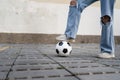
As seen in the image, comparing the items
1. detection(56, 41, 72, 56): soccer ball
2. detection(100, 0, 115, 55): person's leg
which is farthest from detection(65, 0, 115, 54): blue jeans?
detection(56, 41, 72, 56): soccer ball

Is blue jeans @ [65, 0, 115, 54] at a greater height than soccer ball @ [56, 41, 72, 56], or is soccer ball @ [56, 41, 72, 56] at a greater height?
blue jeans @ [65, 0, 115, 54]

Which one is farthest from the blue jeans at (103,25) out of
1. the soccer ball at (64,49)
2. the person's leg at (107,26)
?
the soccer ball at (64,49)

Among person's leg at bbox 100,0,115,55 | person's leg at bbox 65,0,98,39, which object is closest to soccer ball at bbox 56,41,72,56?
person's leg at bbox 65,0,98,39

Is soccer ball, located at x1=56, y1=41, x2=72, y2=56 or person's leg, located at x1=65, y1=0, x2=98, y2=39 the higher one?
person's leg, located at x1=65, y1=0, x2=98, y2=39

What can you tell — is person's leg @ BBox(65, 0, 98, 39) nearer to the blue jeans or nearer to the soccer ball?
the blue jeans

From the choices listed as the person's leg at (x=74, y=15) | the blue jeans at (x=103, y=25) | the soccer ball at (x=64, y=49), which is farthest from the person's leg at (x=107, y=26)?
the soccer ball at (x=64, y=49)

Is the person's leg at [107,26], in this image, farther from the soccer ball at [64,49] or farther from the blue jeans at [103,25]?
the soccer ball at [64,49]

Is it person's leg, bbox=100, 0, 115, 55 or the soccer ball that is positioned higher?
person's leg, bbox=100, 0, 115, 55

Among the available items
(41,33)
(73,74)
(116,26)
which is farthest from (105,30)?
(116,26)

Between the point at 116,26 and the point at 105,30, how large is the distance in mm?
5567

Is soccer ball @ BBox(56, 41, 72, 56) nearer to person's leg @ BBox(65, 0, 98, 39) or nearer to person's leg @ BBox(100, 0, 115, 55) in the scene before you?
person's leg @ BBox(65, 0, 98, 39)

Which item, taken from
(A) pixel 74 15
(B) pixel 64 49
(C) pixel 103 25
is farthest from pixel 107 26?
(B) pixel 64 49

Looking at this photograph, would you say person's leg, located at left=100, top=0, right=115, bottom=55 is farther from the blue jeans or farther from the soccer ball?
the soccer ball

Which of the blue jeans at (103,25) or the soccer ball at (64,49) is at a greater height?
the blue jeans at (103,25)
